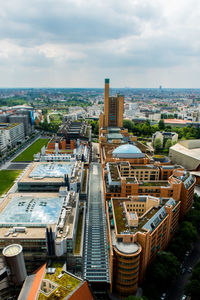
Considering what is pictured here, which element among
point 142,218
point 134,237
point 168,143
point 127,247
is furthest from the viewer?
point 168,143

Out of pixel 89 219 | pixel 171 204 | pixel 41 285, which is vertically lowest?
pixel 89 219

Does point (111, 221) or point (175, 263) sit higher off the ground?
point (111, 221)

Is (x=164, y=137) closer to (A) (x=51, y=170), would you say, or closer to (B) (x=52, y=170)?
(B) (x=52, y=170)

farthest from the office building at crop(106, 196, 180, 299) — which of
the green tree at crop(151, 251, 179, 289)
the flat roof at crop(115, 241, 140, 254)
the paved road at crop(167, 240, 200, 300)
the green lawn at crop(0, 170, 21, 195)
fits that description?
the green lawn at crop(0, 170, 21, 195)

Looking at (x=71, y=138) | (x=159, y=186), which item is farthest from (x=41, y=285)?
(x=71, y=138)

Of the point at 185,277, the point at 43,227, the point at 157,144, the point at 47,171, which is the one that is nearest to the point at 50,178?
the point at 47,171

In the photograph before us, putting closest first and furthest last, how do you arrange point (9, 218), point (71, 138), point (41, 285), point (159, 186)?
point (41, 285) < point (9, 218) < point (159, 186) < point (71, 138)

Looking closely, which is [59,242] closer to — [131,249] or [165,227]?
[131,249]
